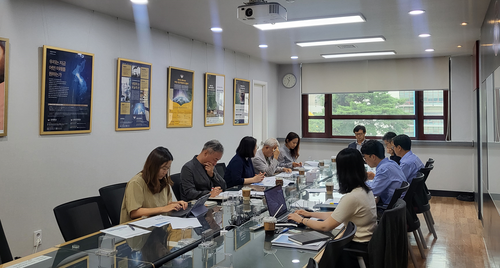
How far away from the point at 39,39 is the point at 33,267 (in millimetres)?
2578

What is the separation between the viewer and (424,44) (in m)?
6.16

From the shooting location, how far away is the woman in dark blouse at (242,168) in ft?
14.1

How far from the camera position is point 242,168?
4449 millimetres

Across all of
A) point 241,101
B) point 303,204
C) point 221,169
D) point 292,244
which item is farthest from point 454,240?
point 241,101

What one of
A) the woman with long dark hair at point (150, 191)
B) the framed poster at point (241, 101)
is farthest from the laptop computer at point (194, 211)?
the framed poster at point (241, 101)

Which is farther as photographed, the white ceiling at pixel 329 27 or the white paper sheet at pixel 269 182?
the white paper sheet at pixel 269 182

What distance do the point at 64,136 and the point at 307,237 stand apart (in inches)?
111

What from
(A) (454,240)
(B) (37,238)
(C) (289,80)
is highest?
(C) (289,80)

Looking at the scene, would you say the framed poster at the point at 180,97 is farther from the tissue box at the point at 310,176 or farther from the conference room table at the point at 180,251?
the conference room table at the point at 180,251

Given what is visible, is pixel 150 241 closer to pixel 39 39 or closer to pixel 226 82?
pixel 39 39

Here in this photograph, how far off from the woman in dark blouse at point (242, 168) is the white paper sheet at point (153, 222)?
5.33ft

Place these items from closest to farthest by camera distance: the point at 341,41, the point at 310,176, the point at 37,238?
the point at 37,238
the point at 310,176
the point at 341,41

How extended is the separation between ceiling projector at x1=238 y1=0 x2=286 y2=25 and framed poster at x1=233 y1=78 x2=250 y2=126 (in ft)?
12.9

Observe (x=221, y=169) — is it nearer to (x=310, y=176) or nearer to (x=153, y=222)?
(x=310, y=176)
